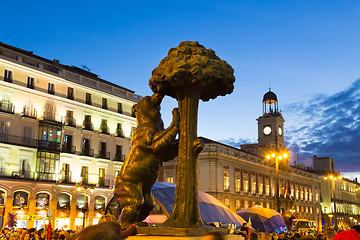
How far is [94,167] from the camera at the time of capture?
38906 millimetres

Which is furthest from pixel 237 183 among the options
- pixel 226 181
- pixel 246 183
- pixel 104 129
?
pixel 104 129

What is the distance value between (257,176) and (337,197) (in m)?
41.8

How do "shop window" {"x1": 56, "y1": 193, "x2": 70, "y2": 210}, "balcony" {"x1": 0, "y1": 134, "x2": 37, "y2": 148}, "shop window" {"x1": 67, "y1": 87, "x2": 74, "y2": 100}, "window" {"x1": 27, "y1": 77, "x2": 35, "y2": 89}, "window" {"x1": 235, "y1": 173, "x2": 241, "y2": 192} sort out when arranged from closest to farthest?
"balcony" {"x1": 0, "y1": 134, "x2": 37, "y2": 148}
"window" {"x1": 27, "y1": 77, "x2": 35, "y2": 89}
"shop window" {"x1": 56, "y1": 193, "x2": 70, "y2": 210}
"shop window" {"x1": 67, "y1": 87, "x2": 74, "y2": 100}
"window" {"x1": 235, "y1": 173, "x2": 241, "y2": 192}

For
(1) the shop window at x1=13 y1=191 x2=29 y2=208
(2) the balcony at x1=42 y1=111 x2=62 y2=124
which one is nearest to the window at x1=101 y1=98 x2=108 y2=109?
(2) the balcony at x1=42 y1=111 x2=62 y2=124

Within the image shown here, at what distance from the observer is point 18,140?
32.9 metres

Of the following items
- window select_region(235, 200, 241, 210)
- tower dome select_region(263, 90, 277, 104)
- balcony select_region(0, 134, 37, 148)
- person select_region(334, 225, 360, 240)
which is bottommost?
window select_region(235, 200, 241, 210)

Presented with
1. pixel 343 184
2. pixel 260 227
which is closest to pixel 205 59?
pixel 260 227

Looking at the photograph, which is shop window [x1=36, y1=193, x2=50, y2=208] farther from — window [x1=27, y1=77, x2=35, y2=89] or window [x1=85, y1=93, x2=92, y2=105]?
window [x1=85, y1=93, x2=92, y2=105]

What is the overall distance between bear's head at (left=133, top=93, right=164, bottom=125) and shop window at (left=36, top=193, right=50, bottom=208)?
1145 inches

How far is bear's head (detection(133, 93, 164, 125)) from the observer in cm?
662

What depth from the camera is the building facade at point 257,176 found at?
45438 mm

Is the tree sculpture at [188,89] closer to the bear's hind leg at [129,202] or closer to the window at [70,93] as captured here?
the bear's hind leg at [129,202]

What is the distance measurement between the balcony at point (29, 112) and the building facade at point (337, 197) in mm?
57974

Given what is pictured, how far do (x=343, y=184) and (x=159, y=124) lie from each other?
9747cm
